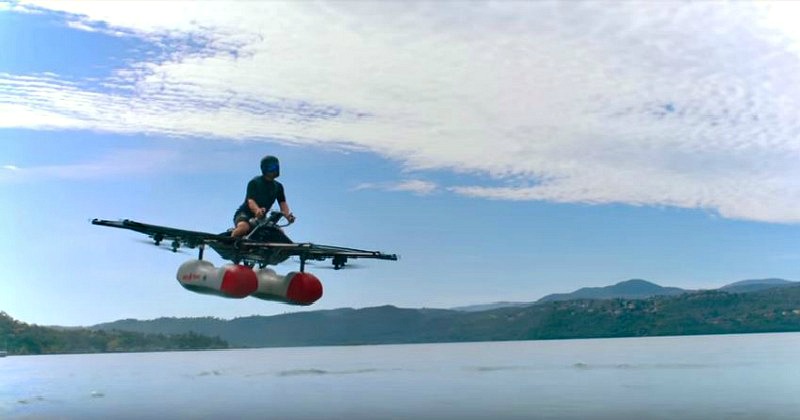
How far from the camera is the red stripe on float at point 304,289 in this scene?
64.2 feet

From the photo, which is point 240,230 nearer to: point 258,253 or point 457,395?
point 258,253

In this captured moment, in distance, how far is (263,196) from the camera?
19.5 metres

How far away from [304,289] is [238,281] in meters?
1.59

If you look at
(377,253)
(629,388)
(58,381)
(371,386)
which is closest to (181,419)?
(371,386)

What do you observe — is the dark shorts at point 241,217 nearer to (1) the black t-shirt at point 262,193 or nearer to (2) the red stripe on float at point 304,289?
(1) the black t-shirt at point 262,193

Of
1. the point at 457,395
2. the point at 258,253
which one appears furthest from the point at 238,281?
the point at 457,395

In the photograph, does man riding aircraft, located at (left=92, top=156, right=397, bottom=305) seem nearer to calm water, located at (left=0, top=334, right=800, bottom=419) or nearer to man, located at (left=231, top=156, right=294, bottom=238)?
man, located at (left=231, top=156, right=294, bottom=238)

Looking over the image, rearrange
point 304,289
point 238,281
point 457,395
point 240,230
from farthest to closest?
point 457,395 → point 304,289 → point 240,230 → point 238,281

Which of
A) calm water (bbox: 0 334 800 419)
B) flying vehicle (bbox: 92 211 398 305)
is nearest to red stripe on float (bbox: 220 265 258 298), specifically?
flying vehicle (bbox: 92 211 398 305)

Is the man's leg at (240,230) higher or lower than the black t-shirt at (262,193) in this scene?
lower

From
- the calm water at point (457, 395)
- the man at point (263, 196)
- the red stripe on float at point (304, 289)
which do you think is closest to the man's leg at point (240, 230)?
the man at point (263, 196)

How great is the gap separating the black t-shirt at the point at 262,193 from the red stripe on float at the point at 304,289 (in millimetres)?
1719

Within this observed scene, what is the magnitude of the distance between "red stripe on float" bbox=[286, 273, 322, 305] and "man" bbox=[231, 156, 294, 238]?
1338mm

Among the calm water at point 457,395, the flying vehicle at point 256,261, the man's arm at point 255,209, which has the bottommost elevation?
the calm water at point 457,395
